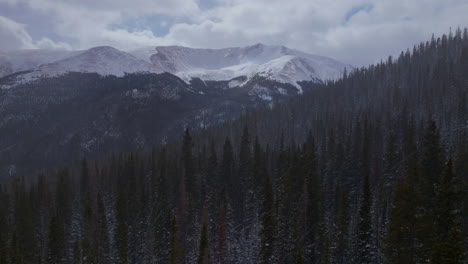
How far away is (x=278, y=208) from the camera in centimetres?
7475

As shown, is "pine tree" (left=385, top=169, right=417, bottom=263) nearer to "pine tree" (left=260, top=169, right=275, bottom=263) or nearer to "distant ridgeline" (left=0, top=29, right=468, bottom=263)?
"distant ridgeline" (left=0, top=29, right=468, bottom=263)

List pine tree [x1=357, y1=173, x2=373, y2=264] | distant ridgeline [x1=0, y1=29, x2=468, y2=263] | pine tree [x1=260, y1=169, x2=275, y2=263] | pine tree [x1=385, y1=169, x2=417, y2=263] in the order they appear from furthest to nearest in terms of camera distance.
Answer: pine tree [x1=260, y1=169, x2=275, y2=263], pine tree [x1=357, y1=173, x2=373, y2=264], distant ridgeline [x1=0, y1=29, x2=468, y2=263], pine tree [x1=385, y1=169, x2=417, y2=263]

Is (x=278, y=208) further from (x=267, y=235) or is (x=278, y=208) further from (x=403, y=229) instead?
(x=403, y=229)

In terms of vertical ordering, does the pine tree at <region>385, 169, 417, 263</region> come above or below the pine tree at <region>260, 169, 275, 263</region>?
above

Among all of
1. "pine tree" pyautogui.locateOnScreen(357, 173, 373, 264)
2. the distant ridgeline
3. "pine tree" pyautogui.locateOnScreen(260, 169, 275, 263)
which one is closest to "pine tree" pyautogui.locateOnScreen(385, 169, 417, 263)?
the distant ridgeline

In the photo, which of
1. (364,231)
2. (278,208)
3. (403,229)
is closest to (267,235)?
(278,208)

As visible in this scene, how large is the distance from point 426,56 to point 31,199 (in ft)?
518

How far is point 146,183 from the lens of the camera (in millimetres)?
98750

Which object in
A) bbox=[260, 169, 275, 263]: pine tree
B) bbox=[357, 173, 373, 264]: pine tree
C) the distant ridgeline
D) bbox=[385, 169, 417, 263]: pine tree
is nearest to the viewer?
bbox=[385, 169, 417, 263]: pine tree

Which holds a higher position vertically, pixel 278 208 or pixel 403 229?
pixel 403 229

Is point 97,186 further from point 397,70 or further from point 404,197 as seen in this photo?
point 397,70

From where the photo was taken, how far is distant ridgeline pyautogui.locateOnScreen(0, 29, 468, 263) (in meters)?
43.9

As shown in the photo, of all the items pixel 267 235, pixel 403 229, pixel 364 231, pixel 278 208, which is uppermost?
pixel 403 229

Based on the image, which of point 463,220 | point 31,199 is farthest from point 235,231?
point 31,199
